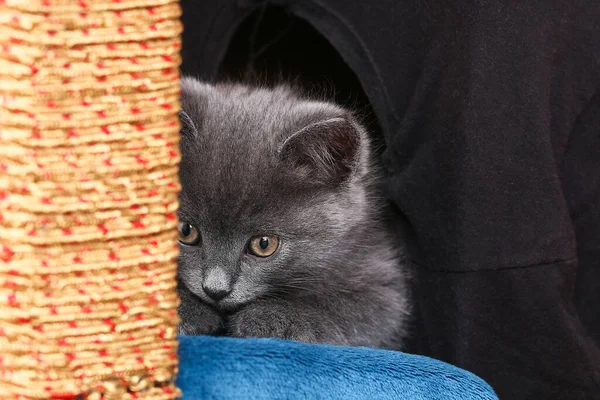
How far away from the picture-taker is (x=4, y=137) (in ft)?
2.52

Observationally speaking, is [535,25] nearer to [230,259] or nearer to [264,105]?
[264,105]

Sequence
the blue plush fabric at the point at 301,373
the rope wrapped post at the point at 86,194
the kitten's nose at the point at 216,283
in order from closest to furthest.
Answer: the rope wrapped post at the point at 86,194 < the blue plush fabric at the point at 301,373 < the kitten's nose at the point at 216,283

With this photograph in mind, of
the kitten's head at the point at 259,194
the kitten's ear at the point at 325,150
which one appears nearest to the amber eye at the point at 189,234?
the kitten's head at the point at 259,194

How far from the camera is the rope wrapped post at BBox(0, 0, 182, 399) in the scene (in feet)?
2.51

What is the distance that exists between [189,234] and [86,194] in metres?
0.63

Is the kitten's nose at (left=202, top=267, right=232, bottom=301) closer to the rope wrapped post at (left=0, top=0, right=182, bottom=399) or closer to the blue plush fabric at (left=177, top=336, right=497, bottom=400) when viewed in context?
the blue plush fabric at (left=177, top=336, right=497, bottom=400)

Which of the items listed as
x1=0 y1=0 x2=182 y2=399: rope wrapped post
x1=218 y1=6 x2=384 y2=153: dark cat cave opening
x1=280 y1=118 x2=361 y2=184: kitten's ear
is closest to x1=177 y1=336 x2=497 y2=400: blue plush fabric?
x1=0 y1=0 x2=182 y2=399: rope wrapped post

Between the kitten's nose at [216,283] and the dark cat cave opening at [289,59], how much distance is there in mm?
652

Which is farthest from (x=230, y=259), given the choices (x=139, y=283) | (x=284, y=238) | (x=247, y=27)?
(x=247, y=27)

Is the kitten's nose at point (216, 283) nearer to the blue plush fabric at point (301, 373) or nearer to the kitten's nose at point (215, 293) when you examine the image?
the kitten's nose at point (215, 293)

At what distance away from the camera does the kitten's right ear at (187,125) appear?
4.62 ft

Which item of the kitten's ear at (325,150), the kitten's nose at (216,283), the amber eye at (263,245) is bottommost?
the kitten's nose at (216,283)

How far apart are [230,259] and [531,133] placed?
0.61m

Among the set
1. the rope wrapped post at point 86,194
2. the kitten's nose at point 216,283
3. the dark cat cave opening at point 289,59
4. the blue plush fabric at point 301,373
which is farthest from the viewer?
the dark cat cave opening at point 289,59
